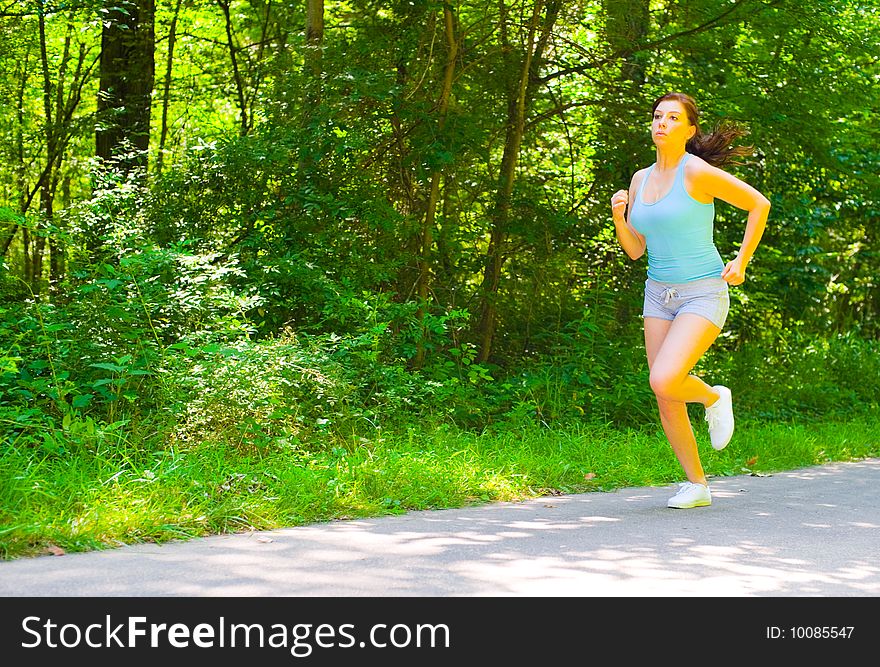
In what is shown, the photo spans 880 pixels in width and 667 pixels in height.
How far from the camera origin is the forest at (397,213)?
7.75 m

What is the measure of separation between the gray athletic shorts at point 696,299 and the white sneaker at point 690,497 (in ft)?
3.41

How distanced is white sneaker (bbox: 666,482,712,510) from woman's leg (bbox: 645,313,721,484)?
6 cm

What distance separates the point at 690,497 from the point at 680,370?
0.87 m

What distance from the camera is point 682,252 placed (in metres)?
6.41

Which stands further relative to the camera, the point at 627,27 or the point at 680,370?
the point at 627,27

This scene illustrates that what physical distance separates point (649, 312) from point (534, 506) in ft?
4.62

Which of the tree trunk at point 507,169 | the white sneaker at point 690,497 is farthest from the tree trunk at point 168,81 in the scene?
the white sneaker at point 690,497

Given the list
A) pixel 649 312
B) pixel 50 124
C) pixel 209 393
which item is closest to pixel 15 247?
pixel 50 124

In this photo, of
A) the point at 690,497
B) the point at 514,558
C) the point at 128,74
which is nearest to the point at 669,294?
the point at 690,497

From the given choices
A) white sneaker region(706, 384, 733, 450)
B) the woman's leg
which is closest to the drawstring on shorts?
the woman's leg

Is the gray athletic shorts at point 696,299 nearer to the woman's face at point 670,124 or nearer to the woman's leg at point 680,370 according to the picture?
the woman's leg at point 680,370

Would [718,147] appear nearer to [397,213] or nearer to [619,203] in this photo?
[619,203]

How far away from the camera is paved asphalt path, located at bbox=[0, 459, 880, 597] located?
4219 millimetres
